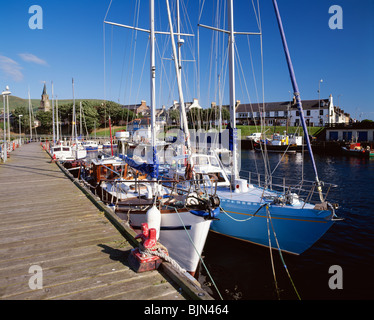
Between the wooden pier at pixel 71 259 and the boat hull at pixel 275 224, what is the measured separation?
574 centimetres

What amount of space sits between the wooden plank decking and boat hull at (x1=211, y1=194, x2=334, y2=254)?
5.78m

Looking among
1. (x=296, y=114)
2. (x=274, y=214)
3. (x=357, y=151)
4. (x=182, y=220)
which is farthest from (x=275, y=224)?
(x=296, y=114)

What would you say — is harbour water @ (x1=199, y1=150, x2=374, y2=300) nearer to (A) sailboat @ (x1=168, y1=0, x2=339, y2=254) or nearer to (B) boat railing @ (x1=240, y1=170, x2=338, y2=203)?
(A) sailboat @ (x1=168, y1=0, x2=339, y2=254)

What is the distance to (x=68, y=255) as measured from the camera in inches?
226

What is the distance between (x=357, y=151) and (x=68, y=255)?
5929 centimetres

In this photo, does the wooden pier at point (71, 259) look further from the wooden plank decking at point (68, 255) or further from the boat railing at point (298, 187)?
the boat railing at point (298, 187)

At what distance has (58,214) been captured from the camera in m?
8.67

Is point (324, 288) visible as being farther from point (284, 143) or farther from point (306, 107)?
point (306, 107)

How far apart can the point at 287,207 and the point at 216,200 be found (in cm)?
344

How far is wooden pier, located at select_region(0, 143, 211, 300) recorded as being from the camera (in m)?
4.42

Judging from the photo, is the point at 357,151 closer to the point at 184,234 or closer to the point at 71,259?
the point at 184,234

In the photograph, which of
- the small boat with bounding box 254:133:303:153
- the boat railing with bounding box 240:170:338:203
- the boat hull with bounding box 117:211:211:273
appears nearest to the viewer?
the boat hull with bounding box 117:211:211:273

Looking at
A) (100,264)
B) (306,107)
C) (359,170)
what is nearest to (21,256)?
(100,264)

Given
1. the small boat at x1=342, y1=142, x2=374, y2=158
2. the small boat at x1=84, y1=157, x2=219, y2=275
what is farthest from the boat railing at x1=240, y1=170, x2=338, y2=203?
the small boat at x1=342, y1=142, x2=374, y2=158
